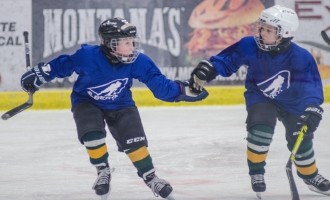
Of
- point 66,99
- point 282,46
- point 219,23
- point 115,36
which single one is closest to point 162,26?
point 219,23

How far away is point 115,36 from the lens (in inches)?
170

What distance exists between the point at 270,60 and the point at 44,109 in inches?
161

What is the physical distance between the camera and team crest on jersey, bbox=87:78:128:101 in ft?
14.3

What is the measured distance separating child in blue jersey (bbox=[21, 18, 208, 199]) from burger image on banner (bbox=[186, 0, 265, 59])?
15.2 feet

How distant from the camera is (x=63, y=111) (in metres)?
8.27

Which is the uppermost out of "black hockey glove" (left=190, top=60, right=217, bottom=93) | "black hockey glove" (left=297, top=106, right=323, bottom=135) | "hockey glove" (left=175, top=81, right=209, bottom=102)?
"black hockey glove" (left=190, top=60, right=217, bottom=93)

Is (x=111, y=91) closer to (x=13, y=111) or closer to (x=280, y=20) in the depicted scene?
(x=13, y=111)

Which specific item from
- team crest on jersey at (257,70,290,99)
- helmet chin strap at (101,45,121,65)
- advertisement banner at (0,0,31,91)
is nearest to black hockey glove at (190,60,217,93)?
team crest on jersey at (257,70,290,99)

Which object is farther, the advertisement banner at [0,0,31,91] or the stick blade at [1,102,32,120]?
the advertisement banner at [0,0,31,91]

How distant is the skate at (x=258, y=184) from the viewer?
4.48 m

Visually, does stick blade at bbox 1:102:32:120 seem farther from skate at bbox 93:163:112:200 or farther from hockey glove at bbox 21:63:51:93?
skate at bbox 93:163:112:200

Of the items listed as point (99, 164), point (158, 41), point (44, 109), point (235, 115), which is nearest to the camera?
Result: point (99, 164)

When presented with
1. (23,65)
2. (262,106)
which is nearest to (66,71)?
(262,106)

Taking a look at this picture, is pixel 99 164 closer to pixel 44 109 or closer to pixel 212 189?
pixel 212 189
